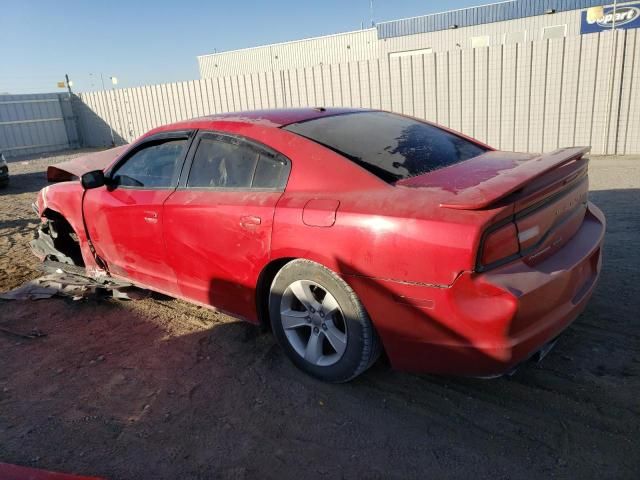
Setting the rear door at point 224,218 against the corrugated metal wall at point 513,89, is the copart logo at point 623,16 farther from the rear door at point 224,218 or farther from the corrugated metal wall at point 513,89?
the rear door at point 224,218

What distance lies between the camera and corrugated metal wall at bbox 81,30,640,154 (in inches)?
380

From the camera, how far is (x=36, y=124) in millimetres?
19844

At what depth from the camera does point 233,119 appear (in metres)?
3.45

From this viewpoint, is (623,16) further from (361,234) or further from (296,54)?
(361,234)

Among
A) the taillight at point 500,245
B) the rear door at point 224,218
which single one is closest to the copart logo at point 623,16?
the rear door at point 224,218

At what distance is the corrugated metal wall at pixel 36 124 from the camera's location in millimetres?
18922

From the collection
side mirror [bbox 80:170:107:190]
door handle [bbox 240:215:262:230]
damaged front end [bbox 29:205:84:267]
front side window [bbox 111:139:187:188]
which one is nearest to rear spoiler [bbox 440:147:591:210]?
door handle [bbox 240:215:262:230]

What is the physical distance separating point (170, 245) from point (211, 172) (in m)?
0.62

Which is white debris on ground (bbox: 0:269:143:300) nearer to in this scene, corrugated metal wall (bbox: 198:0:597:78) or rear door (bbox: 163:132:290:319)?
rear door (bbox: 163:132:290:319)

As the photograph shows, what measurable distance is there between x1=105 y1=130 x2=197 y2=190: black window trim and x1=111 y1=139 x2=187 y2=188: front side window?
0.01 meters

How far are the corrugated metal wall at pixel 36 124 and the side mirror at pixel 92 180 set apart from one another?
17.9m

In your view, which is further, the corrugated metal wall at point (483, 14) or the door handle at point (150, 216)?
the corrugated metal wall at point (483, 14)

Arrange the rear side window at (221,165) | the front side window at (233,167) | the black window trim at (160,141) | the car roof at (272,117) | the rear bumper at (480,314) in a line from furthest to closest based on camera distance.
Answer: the black window trim at (160,141), the car roof at (272,117), the rear side window at (221,165), the front side window at (233,167), the rear bumper at (480,314)

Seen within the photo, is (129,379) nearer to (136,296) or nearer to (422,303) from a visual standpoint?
(136,296)
